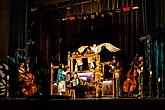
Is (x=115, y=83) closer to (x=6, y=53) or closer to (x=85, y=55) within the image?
(x=85, y=55)

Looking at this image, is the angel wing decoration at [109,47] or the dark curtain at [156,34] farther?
the angel wing decoration at [109,47]

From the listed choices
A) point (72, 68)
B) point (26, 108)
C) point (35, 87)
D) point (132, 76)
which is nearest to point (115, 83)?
point (132, 76)

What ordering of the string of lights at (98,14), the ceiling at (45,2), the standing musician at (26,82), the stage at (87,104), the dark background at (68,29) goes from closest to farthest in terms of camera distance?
the stage at (87,104) < the dark background at (68,29) < the string of lights at (98,14) < the standing musician at (26,82) < the ceiling at (45,2)

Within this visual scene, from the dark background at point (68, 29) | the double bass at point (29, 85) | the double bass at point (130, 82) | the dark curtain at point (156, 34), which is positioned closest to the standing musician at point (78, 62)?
the dark background at point (68, 29)

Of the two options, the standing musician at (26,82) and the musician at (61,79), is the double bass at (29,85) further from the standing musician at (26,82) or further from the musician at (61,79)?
the musician at (61,79)

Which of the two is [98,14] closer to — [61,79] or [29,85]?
[61,79]

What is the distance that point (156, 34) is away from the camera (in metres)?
6.13

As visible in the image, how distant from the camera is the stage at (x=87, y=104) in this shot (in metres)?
1.81

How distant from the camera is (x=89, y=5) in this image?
7457 millimetres

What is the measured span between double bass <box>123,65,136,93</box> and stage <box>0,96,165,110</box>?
431cm

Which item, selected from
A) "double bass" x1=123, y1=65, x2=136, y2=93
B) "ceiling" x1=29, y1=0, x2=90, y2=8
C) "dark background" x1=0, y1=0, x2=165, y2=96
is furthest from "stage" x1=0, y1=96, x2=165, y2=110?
"ceiling" x1=29, y1=0, x2=90, y2=8

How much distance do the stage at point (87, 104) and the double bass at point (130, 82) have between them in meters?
4.31

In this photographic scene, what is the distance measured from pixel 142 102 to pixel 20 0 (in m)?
7.09

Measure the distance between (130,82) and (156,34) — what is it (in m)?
0.99
